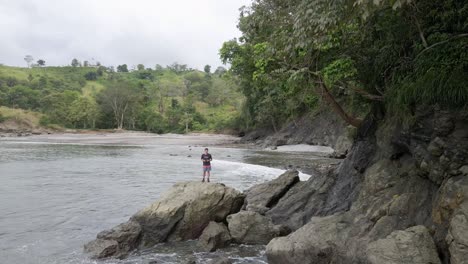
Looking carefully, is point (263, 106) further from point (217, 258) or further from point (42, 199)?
point (217, 258)

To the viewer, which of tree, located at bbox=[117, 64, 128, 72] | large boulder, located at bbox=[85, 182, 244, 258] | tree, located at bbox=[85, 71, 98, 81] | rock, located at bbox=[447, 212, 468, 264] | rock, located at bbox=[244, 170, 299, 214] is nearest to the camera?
rock, located at bbox=[447, 212, 468, 264]

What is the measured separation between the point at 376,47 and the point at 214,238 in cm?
779

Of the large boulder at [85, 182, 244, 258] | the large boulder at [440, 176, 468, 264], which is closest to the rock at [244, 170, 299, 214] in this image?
the large boulder at [85, 182, 244, 258]

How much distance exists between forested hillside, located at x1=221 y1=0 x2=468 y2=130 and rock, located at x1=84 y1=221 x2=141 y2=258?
6.98m

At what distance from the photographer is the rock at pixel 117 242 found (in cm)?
1139

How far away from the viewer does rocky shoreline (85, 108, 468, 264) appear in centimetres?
787

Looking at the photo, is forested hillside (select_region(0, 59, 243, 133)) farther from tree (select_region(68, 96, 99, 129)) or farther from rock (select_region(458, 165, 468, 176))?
rock (select_region(458, 165, 468, 176))

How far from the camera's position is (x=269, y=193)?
15.8 meters

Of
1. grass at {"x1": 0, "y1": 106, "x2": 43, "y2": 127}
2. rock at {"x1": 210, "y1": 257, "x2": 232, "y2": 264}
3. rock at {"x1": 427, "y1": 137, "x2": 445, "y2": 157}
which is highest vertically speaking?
grass at {"x1": 0, "y1": 106, "x2": 43, "y2": 127}

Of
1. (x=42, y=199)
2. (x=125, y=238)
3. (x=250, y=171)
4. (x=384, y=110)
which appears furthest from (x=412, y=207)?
(x=250, y=171)

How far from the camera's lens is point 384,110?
A: 505 inches

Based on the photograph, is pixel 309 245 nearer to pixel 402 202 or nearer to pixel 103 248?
pixel 402 202

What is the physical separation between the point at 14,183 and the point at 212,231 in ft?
57.4

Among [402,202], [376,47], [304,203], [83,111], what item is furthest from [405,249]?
[83,111]
